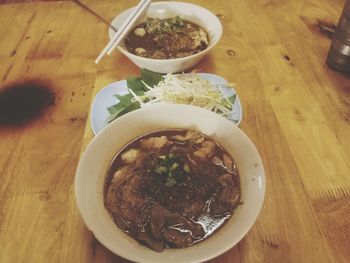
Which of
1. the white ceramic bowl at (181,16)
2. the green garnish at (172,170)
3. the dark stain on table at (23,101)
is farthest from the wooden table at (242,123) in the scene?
the green garnish at (172,170)

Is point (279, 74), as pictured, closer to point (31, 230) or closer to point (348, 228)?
point (348, 228)

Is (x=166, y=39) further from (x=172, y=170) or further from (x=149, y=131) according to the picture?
(x=172, y=170)

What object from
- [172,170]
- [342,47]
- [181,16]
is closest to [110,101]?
[172,170]

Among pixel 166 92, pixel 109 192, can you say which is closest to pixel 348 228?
pixel 109 192

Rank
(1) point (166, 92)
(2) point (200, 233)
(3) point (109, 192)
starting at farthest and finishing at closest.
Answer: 1. (1) point (166, 92)
2. (3) point (109, 192)
3. (2) point (200, 233)

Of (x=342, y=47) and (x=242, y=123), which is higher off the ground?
(x=342, y=47)

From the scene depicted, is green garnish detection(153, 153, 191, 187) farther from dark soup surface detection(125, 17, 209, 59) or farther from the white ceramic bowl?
dark soup surface detection(125, 17, 209, 59)
